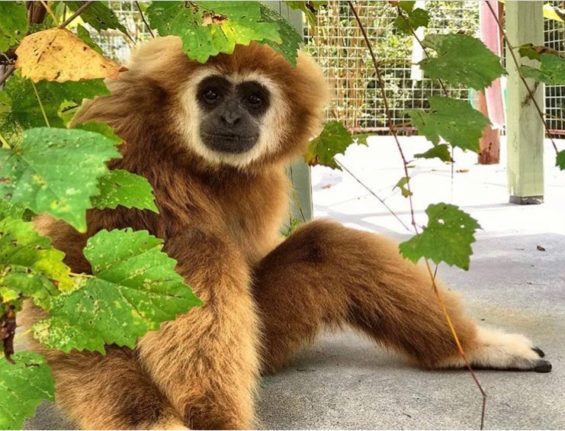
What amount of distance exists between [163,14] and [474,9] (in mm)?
10651

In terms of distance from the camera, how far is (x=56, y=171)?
1090mm

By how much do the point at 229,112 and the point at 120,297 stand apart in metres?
1.67

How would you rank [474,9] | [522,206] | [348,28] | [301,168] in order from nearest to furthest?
[301,168] < [522,206] < [348,28] < [474,9]

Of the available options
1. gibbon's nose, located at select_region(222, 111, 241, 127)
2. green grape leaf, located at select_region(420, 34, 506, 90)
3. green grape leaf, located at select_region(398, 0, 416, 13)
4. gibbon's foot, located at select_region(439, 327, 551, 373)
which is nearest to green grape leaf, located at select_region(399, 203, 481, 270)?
green grape leaf, located at select_region(420, 34, 506, 90)

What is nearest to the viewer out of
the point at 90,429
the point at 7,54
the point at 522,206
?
the point at 7,54

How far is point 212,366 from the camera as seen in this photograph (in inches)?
80.1

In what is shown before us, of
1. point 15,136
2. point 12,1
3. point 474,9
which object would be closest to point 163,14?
point 12,1

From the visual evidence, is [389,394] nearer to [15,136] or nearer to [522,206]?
[15,136]

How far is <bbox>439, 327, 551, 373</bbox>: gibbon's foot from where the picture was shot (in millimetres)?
2648

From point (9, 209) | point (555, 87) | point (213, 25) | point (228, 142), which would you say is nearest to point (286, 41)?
point (213, 25)

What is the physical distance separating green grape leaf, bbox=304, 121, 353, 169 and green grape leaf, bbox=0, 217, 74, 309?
1567 millimetres

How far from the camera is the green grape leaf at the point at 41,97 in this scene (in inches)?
60.4

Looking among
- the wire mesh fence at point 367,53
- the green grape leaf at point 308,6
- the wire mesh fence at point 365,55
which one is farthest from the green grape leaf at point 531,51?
the wire mesh fence at point 365,55

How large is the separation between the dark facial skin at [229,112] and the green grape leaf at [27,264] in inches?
58.0
